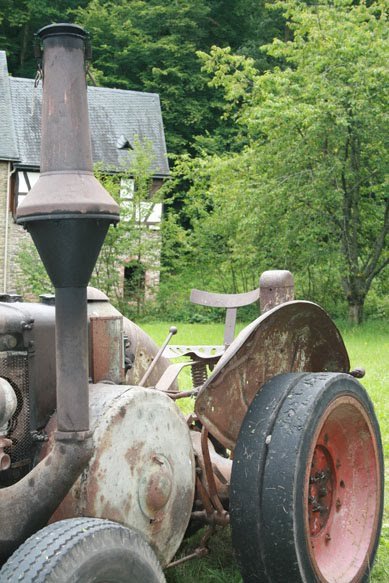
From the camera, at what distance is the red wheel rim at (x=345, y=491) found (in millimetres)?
2873

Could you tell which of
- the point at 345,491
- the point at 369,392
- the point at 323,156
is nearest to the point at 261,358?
the point at 345,491

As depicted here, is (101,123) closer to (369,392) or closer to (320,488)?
(369,392)

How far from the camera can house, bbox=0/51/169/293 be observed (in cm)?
2678

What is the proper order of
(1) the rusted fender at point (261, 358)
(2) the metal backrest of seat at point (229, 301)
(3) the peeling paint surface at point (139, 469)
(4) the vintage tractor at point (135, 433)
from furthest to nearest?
(2) the metal backrest of seat at point (229, 301) < (1) the rusted fender at point (261, 358) < (3) the peeling paint surface at point (139, 469) < (4) the vintage tractor at point (135, 433)

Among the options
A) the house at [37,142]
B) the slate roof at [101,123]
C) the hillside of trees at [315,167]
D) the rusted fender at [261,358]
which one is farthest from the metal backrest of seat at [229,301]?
the slate roof at [101,123]

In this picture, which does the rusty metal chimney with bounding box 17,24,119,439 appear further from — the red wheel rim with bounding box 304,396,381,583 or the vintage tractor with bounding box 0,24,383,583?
the red wheel rim with bounding box 304,396,381,583

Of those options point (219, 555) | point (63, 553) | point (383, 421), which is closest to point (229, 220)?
point (383, 421)

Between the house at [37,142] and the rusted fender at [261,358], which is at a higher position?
the house at [37,142]

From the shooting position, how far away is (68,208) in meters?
1.86

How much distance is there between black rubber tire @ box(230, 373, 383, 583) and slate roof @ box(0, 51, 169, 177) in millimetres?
23555

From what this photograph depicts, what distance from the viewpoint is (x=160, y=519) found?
2430 millimetres

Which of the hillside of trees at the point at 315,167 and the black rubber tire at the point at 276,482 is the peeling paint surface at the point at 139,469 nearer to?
the black rubber tire at the point at 276,482

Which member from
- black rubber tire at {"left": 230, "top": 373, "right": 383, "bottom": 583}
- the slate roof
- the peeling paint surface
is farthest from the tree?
the peeling paint surface

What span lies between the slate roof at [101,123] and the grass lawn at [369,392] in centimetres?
1086
